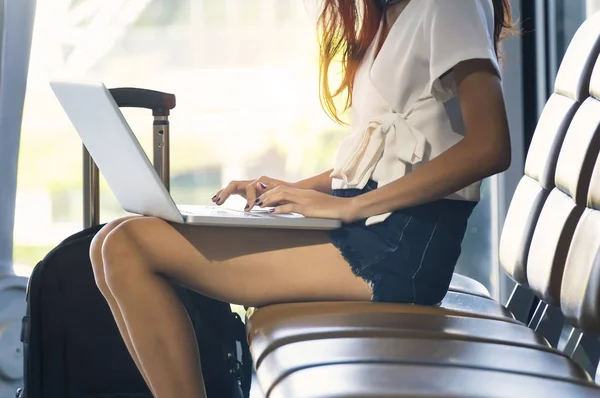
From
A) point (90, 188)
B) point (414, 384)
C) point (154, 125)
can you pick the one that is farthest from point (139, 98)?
point (414, 384)

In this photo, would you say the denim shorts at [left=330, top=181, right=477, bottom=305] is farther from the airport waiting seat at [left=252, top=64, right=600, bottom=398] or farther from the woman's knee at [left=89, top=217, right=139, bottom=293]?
the woman's knee at [left=89, top=217, right=139, bottom=293]

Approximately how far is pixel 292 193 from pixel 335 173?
0.44 feet

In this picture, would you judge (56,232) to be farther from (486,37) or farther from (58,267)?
(486,37)

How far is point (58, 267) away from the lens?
5.22 ft

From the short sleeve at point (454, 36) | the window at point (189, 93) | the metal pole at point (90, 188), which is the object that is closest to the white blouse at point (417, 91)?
the short sleeve at point (454, 36)

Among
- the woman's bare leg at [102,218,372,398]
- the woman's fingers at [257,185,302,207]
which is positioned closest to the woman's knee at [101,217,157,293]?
the woman's bare leg at [102,218,372,398]

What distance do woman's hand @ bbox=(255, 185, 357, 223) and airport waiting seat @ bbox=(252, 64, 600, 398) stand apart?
0.14 m

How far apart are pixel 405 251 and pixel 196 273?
31 centimetres

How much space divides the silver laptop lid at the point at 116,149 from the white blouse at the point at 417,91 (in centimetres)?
30

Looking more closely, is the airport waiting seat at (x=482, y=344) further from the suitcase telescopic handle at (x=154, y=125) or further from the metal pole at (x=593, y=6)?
the metal pole at (x=593, y=6)

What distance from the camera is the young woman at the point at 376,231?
1146mm

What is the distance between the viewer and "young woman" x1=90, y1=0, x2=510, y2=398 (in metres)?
1.15

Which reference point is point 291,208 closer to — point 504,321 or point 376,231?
point 376,231

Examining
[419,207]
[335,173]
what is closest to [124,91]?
[335,173]
